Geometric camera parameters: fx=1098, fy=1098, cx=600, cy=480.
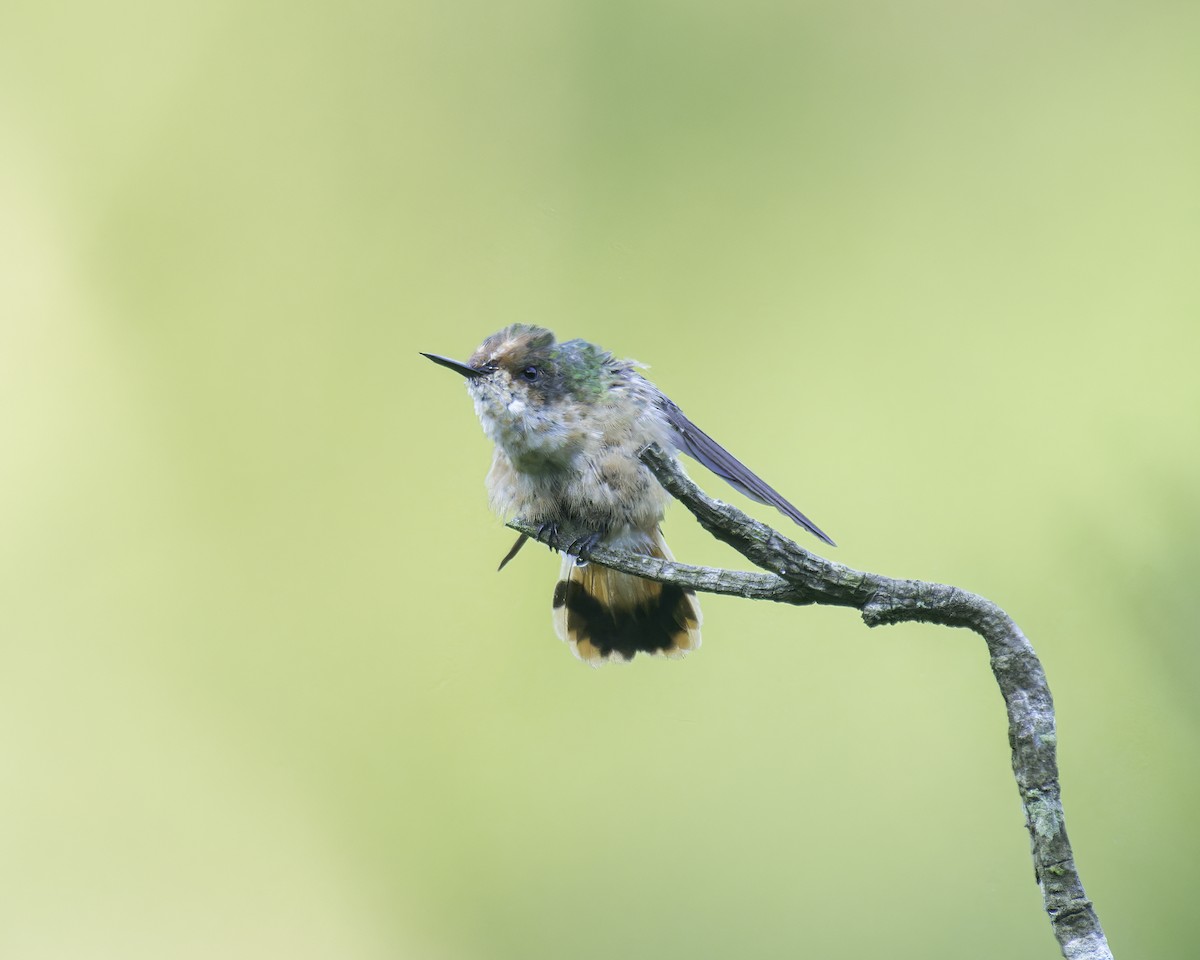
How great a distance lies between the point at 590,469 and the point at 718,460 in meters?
0.18

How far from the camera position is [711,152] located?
2389 mm

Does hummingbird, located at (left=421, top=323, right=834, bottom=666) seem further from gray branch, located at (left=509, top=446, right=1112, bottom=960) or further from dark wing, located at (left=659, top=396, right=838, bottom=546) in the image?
gray branch, located at (left=509, top=446, right=1112, bottom=960)

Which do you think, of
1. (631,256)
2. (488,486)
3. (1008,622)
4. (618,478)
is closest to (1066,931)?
(1008,622)

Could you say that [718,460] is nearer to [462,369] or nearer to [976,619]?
[462,369]

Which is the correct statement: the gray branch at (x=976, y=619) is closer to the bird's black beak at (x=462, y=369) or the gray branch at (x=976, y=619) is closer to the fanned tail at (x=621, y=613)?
the bird's black beak at (x=462, y=369)

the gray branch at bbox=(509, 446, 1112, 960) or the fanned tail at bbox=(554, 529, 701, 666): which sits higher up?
the fanned tail at bbox=(554, 529, 701, 666)

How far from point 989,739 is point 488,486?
1.20 metres

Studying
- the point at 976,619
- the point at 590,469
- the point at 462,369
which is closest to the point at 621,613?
the point at 590,469

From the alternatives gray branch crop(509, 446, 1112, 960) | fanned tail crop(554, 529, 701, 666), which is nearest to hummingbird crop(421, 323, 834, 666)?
fanned tail crop(554, 529, 701, 666)

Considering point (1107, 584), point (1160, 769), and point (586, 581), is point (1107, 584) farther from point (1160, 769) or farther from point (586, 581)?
point (586, 581)

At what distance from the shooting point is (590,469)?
1.52 m

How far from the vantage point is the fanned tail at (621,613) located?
1.60 m

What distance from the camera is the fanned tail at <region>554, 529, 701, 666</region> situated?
1.60 metres

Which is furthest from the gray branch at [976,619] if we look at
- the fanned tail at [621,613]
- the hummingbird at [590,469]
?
the fanned tail at [621,613]
